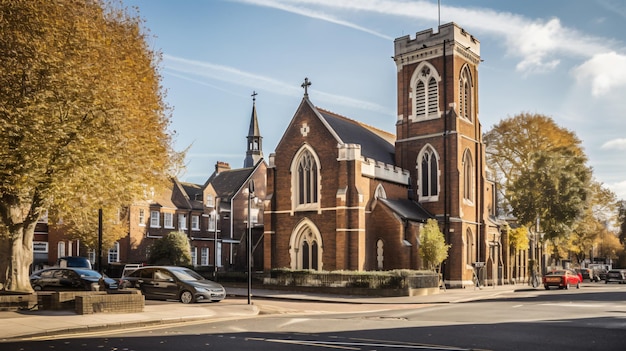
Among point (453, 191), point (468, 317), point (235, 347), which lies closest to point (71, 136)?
point (235, 347)

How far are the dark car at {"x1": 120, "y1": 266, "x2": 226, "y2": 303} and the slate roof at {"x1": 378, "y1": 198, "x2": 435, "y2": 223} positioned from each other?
57.2 ft

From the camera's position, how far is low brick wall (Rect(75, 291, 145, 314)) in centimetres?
1741

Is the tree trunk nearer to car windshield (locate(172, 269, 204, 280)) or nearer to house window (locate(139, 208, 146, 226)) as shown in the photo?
car windshield (locate(172, 269, 204, 280))

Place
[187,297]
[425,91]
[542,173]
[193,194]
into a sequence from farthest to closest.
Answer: [193,194]
[542,173]
[425,91]
[187,297]

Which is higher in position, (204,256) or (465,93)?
(465,93)

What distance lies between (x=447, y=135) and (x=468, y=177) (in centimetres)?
405

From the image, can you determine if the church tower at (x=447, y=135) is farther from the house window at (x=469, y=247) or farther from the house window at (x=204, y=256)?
the house window at (x=204, y=256)

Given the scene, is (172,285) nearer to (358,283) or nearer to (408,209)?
(358,283)

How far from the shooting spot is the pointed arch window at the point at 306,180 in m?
40.2

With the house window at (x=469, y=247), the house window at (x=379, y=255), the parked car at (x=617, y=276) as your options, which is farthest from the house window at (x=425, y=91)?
the parked car at (x=617, y=276)

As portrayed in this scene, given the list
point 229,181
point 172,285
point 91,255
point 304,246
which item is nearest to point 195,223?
point 229,181

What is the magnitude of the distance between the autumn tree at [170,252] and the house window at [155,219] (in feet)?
22.9

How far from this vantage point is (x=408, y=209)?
4119cm

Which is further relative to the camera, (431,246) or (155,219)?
(155,219)
